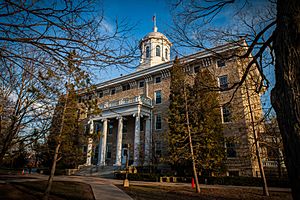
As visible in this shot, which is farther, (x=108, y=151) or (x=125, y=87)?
(x=125, y=87)

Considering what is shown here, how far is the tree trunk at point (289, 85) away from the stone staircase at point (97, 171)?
2305 centimetres

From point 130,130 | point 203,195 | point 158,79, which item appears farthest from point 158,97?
point 203,195

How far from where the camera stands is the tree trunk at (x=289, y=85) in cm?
272

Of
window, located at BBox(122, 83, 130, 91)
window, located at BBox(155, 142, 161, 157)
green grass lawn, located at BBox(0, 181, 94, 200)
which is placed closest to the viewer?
green grass lawn, located at BBox(0, 181, 94, 200)

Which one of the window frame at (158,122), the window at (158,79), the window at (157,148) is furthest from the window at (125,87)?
the window at (157,148)

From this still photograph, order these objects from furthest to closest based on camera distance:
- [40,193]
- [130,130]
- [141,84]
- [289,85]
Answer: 1. [141,84]
2. [130,130]
3. [40,193]
4. [289,85]

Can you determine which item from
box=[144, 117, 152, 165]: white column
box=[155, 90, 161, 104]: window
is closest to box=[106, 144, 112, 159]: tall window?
box=[144, 117, 152, 165]: white column

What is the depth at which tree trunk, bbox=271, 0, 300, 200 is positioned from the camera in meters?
2.72

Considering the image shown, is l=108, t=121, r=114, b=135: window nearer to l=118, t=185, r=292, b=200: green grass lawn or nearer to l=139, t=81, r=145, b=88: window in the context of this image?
l=139, t=81, r=145, b=88: window

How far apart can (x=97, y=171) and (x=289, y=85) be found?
25949 mm

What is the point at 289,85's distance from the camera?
2957 mm

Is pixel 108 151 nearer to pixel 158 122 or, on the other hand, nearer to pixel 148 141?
pixel 148 141

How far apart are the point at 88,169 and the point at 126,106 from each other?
33.1ft

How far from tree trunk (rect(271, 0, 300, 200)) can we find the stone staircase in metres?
23.0
